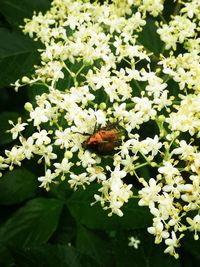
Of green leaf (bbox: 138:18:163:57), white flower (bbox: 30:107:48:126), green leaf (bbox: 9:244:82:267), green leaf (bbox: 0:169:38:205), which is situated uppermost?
green leaf (bbox: 138:18:163:57)

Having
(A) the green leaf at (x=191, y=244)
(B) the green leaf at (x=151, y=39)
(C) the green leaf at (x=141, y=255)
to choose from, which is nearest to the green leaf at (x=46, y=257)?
(C) the green leaf at (x=141, y=255)

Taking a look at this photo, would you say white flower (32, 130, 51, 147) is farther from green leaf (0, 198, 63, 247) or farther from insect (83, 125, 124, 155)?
green leaf (0, 198, 63, 247)

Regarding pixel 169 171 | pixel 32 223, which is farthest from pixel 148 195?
pixel 32 223

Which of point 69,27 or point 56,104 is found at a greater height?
point 69,27

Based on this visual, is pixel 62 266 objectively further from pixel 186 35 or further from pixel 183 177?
pixel 186 35

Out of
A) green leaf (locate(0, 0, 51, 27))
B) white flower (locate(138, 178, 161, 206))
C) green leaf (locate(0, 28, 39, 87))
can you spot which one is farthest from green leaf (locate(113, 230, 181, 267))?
green leaf (locate(0, 0, 51, 27))

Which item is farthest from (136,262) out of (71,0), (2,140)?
(71,0)
